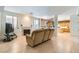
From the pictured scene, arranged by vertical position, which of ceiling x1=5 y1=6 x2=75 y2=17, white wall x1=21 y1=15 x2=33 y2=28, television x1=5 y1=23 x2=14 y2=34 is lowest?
television x1=5 y1=23 x2=14 y2=34

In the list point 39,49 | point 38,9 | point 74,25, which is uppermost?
point 38,9

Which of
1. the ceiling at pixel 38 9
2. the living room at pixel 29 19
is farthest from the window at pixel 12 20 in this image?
the ceiling at pixel 38 9

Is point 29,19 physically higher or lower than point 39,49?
higher

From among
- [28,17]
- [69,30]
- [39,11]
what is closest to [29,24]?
[28,17]

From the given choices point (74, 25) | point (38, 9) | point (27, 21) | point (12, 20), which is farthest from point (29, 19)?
point (74, 25)

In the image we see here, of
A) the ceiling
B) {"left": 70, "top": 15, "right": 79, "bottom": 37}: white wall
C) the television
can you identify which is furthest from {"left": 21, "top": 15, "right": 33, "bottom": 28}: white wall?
{"left": 70, "top": 15, "right": 79, "bottom": 37}: white wall

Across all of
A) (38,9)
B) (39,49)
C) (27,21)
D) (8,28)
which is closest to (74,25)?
(38,9)

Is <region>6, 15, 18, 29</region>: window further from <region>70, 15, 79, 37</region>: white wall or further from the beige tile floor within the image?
<region>70, 15, 79, 37</region>: white wall

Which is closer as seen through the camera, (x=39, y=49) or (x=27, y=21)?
(x=27, y=21)

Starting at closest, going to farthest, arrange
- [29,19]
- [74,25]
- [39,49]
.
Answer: [74,25]
[29,19]
[39,49]

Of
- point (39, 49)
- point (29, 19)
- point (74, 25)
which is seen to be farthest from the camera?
point (39, 49)

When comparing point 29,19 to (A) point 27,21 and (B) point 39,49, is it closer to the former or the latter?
(A) point 27,21

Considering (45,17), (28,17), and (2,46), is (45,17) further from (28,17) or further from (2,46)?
(2,46)

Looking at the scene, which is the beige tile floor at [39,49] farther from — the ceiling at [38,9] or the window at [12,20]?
the ceiling at [38,9]
